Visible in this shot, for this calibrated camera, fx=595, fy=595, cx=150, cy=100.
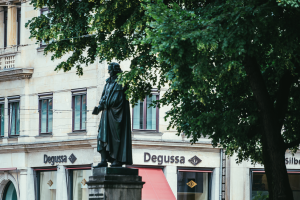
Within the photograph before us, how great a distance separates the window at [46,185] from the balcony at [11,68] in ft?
16.0

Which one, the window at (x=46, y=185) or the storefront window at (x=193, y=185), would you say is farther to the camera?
the window at (x=46, y=185)

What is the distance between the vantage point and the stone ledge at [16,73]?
29.2 metres

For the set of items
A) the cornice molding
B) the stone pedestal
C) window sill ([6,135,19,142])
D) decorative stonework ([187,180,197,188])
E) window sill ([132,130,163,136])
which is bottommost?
decorative stonework ([187,180,197,188])

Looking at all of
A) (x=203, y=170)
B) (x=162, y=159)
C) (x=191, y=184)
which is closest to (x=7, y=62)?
(x=162, y=159)

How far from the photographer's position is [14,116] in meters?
29.6

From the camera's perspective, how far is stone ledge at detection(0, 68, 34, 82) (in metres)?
29.2

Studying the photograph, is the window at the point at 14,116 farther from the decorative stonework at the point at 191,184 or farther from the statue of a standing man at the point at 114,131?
the statue of a standing man at the point at 114,131

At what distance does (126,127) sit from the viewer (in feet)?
43.3

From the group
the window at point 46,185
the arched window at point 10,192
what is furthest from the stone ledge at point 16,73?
the arched window at point 10,192

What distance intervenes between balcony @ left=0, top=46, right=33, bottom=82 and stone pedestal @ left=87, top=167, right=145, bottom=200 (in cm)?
1740

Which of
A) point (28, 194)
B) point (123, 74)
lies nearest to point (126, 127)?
point (123, 74)

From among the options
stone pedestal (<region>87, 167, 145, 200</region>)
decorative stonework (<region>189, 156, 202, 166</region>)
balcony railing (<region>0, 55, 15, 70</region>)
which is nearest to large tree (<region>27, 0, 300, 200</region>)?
stone pedestal (<region>87, 167, 145, 200</region>)

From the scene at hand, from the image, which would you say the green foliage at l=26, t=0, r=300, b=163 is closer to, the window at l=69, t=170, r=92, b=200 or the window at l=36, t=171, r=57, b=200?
the window at l=69, t=170, r=92, b=200

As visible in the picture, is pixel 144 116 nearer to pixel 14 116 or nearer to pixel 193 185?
pixel 193 185
